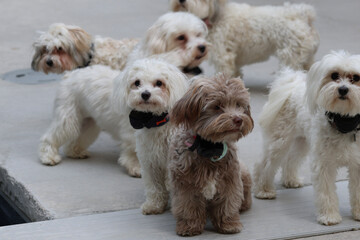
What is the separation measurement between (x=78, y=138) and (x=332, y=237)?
105 inches

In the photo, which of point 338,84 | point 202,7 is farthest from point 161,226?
point 202,7

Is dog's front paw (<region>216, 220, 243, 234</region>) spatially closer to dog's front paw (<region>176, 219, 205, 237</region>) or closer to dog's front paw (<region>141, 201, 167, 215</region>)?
dog's front paw (<region>176, 219, 205, 237</region>)

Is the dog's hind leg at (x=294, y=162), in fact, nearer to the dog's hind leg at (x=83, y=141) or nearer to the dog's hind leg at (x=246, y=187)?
the dog's hind leg at (x=246, y=187)

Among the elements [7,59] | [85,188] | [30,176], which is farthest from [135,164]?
[7,59]

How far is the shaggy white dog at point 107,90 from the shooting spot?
5512 millimetres

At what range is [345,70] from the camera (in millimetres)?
3982

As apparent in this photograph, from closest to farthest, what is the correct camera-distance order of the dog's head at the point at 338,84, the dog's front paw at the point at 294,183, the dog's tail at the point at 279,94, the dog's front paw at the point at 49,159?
the dog's head at the point at 338,84, the dog's tail at the point at 279,94, the dog's front paw at the point at 294,183, the dog's front paw at the point at 49,159

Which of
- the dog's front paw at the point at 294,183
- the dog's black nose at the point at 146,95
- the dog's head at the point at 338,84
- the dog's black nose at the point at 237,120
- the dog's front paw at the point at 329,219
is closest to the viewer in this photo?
the dog's black nose at the point at 237,120

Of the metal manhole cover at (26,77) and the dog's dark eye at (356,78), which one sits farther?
the metal manhole cover at (26,77)

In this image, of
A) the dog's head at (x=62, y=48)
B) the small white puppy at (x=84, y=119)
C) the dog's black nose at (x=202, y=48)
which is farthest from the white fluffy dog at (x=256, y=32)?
the small white puppy at (x=84, y=119)

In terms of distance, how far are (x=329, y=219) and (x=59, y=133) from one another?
259cm

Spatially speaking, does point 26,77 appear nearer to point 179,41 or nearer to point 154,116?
point 179,41

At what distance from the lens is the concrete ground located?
4969 mm

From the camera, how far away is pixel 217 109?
A: 3891mm
